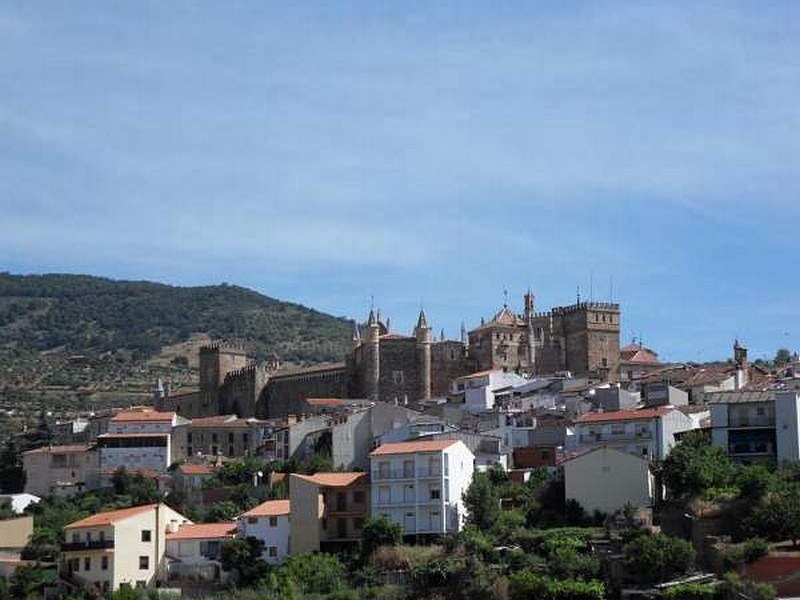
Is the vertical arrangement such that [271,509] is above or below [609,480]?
below

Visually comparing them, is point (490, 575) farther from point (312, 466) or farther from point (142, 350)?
point (142, 350)

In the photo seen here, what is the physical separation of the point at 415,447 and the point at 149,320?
121 m

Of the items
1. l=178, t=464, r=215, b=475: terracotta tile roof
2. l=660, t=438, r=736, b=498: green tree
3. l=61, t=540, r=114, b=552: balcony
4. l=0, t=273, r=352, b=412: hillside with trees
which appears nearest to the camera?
l=660, t=438, r=736, b=498: green tree

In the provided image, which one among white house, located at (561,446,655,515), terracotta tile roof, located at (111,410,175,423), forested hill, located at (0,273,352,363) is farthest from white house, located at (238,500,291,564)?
forested hill, located at (0,273,352,363)

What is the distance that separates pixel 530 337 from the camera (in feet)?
300

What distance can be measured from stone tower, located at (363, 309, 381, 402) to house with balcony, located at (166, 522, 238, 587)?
2845 cm

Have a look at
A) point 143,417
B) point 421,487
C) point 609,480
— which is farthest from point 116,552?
point 143,417

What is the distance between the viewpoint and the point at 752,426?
61.1 meters

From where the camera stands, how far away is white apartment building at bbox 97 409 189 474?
3209 inches

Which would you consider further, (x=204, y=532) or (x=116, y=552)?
(x=204, y=532)

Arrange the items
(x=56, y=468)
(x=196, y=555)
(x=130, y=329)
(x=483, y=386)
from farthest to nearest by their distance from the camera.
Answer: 1. (x=130, y=329)
2. (x=56, y=468)
3. (x=483, y=386)
4. (x=196, y=555)

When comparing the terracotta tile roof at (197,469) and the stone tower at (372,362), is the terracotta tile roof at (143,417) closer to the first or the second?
the terracotta tile roof at (197,469)

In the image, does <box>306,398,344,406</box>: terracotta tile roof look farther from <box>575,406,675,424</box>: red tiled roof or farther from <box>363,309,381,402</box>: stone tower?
<box>575,406,675,424</box>: red tiled roof

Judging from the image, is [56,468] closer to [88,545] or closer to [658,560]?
[88,545]
